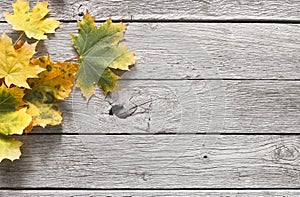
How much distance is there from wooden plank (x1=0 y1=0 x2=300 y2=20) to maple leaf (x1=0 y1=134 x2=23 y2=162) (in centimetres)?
29

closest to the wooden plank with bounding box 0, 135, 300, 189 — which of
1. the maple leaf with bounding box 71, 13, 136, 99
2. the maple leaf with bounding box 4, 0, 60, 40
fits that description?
the maple leaf with bounding box 71, 13, 136, 99

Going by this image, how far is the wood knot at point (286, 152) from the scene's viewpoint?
45.6 inches

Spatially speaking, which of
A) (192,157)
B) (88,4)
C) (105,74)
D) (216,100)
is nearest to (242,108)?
(216,100)

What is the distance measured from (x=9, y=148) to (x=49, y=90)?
0.52 feet

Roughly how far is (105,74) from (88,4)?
0.17 metres

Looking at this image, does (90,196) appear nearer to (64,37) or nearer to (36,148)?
(36,148)

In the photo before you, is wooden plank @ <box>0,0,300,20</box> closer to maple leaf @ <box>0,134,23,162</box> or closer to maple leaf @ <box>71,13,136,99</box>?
maple leaf @ <box>71,13,136,99</box>

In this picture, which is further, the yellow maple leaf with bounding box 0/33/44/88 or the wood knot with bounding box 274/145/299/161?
the wood knot with bounding box 274/145/299/161

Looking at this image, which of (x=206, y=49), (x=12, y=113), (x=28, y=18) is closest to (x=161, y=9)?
(x=206, y=49)

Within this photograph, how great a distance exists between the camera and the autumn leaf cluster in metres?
1.07

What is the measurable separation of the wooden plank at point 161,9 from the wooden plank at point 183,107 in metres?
0.16

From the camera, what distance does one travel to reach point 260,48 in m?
1.15

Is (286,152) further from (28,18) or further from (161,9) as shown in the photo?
(28,18)

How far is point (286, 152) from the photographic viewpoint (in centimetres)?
116
